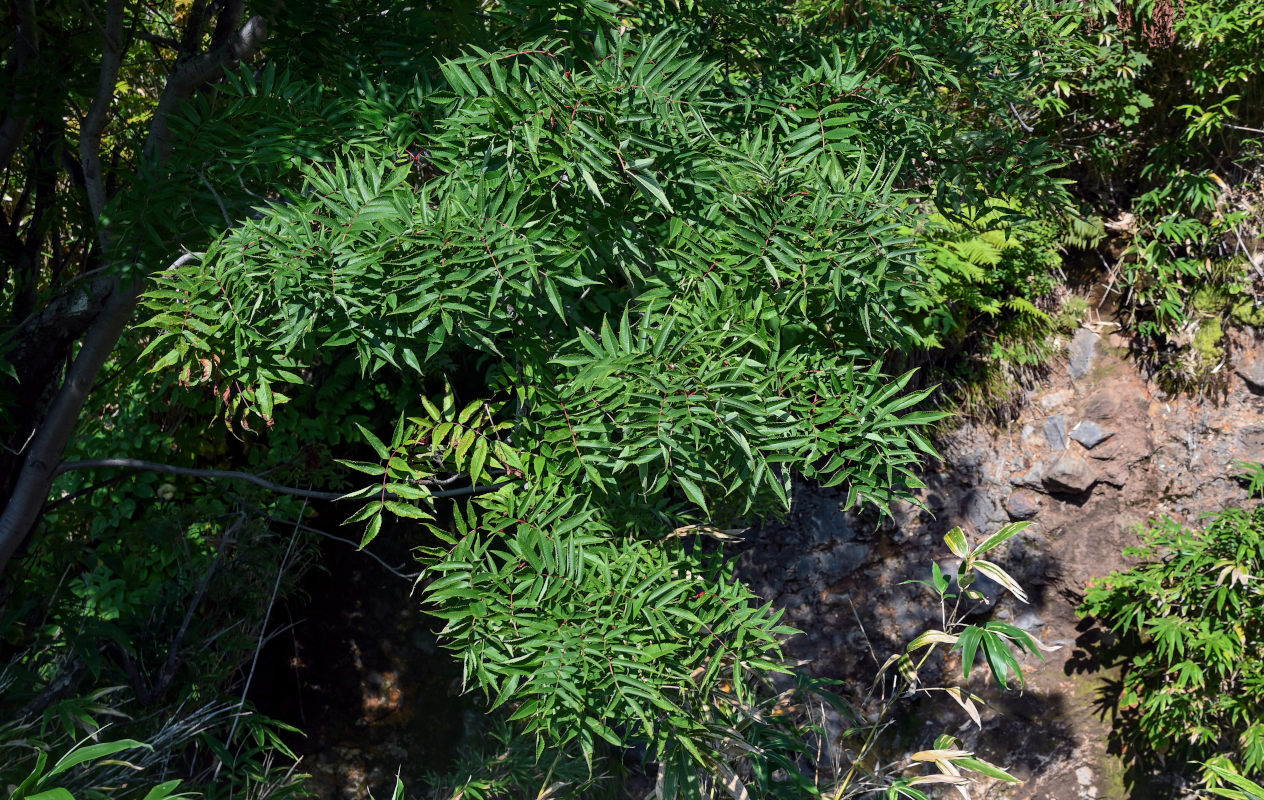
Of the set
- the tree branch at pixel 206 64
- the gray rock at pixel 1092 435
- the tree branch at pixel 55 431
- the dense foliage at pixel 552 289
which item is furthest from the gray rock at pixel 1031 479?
the tree branch at pixel 55 431

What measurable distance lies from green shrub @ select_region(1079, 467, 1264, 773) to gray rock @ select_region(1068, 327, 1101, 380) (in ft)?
3.17

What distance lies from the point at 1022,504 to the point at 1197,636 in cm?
114

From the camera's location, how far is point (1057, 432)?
15.7 feet

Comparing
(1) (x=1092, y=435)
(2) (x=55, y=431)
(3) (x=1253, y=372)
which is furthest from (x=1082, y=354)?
(2) (x=55, y=431)

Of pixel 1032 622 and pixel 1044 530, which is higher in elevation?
pixel 1044 530

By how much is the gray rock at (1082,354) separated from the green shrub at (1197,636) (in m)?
0.97

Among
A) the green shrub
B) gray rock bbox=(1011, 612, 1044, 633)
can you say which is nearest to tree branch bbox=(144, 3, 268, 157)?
the green shrub

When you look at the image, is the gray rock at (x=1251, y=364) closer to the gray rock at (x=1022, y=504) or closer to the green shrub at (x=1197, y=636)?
the green shrub at (x=1197, y=636)

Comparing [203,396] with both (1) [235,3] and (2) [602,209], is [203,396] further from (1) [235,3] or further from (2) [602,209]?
(2) [602,209]

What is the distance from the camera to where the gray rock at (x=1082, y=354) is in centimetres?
484

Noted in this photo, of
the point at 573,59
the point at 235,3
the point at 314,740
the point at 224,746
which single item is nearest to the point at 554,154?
the point at 573,59

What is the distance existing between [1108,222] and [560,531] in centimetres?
437

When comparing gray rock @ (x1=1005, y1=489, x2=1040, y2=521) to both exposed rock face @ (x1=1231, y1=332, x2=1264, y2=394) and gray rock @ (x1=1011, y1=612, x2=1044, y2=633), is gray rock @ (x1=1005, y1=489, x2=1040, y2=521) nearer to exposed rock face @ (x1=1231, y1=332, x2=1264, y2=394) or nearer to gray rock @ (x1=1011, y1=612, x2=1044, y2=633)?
gray rock @ (x1=1011, y1=612, x2=1044, y2=633)

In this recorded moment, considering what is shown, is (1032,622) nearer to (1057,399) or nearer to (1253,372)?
(1057,399)
